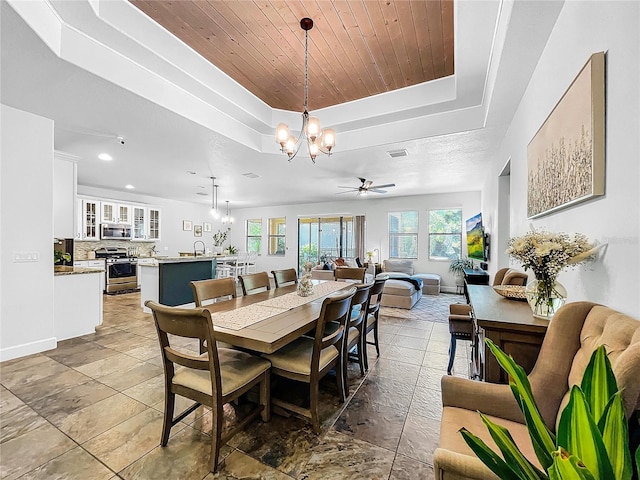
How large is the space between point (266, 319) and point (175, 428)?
0.98 metres

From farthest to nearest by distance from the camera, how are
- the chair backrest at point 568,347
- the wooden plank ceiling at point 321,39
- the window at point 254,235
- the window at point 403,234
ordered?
1. the window at point 254,235
2. the window at point 403,234
3. the wooden plank ceiling at point 321,39
4. the chair backrest at point 568,347

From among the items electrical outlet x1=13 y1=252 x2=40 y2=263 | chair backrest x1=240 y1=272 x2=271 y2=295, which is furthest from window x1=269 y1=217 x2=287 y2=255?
electrical outlet x1=13 y1=252 x2=40 y2=263

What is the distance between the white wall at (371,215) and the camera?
7.77 metres

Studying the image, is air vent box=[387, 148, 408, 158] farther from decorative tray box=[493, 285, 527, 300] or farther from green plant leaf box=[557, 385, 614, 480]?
green plant leaf box=[557, 385, 614, 480]

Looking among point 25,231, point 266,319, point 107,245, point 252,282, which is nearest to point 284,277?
point 252,282

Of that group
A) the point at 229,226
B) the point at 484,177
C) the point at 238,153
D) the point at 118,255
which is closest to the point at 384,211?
the point at 484,177

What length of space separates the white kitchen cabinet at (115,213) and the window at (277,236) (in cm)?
448

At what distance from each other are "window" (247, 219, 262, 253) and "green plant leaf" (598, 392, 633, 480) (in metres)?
10.6

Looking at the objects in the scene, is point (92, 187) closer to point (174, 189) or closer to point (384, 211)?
point (174, 189)

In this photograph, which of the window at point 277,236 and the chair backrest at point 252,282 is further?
the window at point 277,236

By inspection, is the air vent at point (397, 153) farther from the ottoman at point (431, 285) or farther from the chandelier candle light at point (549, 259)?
the ottoman at point (431, 285)

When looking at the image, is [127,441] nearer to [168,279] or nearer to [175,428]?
[175,428]

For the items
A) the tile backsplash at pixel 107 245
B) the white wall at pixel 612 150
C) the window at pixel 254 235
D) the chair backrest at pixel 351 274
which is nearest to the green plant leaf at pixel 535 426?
the white wall at pixel 612 150

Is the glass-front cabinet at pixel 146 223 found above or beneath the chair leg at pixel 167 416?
above
